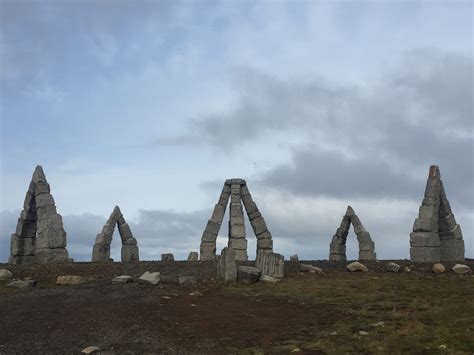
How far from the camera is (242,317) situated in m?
11.9

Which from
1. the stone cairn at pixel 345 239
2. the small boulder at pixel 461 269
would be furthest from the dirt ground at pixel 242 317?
the stone cairn at pixel 345 239

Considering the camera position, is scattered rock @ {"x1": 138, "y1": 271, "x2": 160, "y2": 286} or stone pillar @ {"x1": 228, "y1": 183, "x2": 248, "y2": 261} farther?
stone pillar @ {"x1": 228, "y1": 183, "x2": 248, "y2": 261}

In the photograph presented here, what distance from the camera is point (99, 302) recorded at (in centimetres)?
1311

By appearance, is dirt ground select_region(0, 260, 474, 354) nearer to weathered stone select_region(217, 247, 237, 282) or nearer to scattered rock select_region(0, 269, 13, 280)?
weathered stone select_region(217, 247, 237, 282)

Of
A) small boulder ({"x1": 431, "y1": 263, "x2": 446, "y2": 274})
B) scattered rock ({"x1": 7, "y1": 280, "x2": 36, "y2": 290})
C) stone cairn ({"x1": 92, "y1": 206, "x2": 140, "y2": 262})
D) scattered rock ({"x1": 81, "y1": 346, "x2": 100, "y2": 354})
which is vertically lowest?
scattered rock ({"x1": 81, "y1": 346, "x2": 100, "y2": 354})

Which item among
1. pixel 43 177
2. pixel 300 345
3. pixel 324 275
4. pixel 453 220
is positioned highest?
pixel 43 177

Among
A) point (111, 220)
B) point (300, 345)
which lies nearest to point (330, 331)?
point (300, 345)

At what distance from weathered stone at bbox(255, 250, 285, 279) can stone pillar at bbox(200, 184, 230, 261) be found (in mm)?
11319

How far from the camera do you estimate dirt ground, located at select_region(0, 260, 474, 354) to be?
9906 mm

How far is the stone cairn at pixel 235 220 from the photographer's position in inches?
1126

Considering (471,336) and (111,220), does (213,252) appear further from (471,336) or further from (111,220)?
(471,336)

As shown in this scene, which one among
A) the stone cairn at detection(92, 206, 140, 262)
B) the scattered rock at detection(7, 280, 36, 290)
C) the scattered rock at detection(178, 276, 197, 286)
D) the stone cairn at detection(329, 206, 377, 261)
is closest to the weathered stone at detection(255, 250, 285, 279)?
the scattered rock at detection(178, 276, 197, 286)

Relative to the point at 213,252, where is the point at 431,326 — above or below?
below

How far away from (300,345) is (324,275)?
8618 mm
